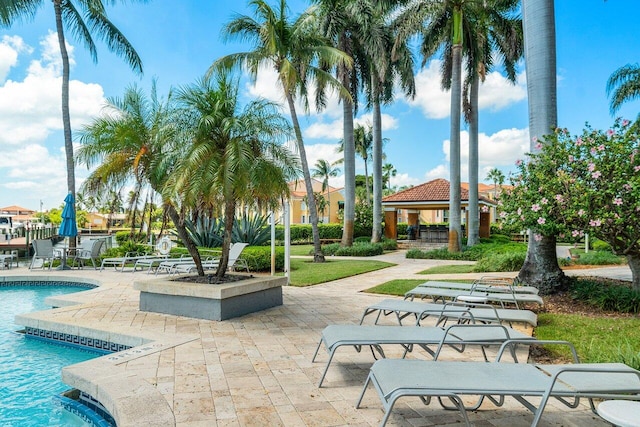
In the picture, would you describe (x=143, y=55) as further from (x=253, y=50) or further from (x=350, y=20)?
(x=350, y=20)

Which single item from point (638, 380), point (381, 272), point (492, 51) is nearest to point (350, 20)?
point (492, 51)

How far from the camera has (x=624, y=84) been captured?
2519cm

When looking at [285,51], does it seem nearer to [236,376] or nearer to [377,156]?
[377,156]

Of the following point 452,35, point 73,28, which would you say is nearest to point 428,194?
point 452,35

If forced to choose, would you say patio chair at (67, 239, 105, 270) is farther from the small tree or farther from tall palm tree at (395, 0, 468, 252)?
tall palm tree at (395, 0, 468, 252)

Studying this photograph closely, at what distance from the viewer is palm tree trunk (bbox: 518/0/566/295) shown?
8883 mm

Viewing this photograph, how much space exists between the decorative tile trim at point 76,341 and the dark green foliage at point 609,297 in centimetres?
788

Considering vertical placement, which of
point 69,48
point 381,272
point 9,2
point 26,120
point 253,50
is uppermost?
point 9,2

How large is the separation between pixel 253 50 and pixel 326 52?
2627 mm

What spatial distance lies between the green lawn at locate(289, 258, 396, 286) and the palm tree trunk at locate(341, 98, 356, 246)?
4.81 m

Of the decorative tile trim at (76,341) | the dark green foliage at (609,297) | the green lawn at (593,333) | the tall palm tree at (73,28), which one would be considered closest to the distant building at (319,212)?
the tall palm tree at (73,28)

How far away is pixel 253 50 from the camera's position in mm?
15422

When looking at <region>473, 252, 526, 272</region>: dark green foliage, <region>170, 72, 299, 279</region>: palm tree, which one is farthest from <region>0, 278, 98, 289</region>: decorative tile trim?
<region>473, 252, 526, 272</region>: dark green foliage

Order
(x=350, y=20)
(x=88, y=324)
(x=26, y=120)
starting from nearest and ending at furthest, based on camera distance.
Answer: (x=88, y=324), (x=350, y=20), (x=26, y=120)
